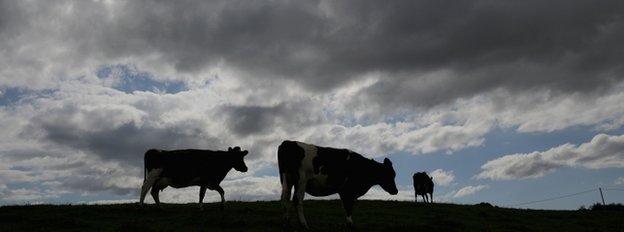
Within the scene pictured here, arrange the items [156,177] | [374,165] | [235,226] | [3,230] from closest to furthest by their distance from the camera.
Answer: [3,230] < [235,226] < [374,165] < [156,177]

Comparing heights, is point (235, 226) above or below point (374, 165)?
below

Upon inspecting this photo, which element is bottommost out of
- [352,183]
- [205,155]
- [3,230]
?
[3,230]

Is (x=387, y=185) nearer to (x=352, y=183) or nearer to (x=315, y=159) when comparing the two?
(x=352, y=183)

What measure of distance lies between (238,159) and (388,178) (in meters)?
8.36

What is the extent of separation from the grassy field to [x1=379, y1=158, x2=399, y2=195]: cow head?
4.20ft

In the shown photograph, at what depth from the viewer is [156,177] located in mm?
24141

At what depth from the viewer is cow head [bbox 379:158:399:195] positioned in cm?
2109

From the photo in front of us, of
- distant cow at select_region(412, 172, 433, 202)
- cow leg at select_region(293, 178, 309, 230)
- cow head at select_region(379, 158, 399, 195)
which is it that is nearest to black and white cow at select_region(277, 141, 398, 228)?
cow leg at select_region(293, 178, 309, 230)

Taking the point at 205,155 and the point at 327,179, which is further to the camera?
the point at 205,155

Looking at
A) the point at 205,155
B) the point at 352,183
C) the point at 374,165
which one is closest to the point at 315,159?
the point at 352,183

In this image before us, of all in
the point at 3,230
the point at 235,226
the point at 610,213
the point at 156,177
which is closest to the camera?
the point at 3,230

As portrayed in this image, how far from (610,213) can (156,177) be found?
25.7 m

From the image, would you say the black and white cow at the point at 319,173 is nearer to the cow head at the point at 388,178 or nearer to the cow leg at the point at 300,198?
the cow leg at the point at 300,198

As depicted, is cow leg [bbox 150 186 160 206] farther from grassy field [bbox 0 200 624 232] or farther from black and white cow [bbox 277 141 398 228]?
black and white cow [bbox 277 141 398 228]
